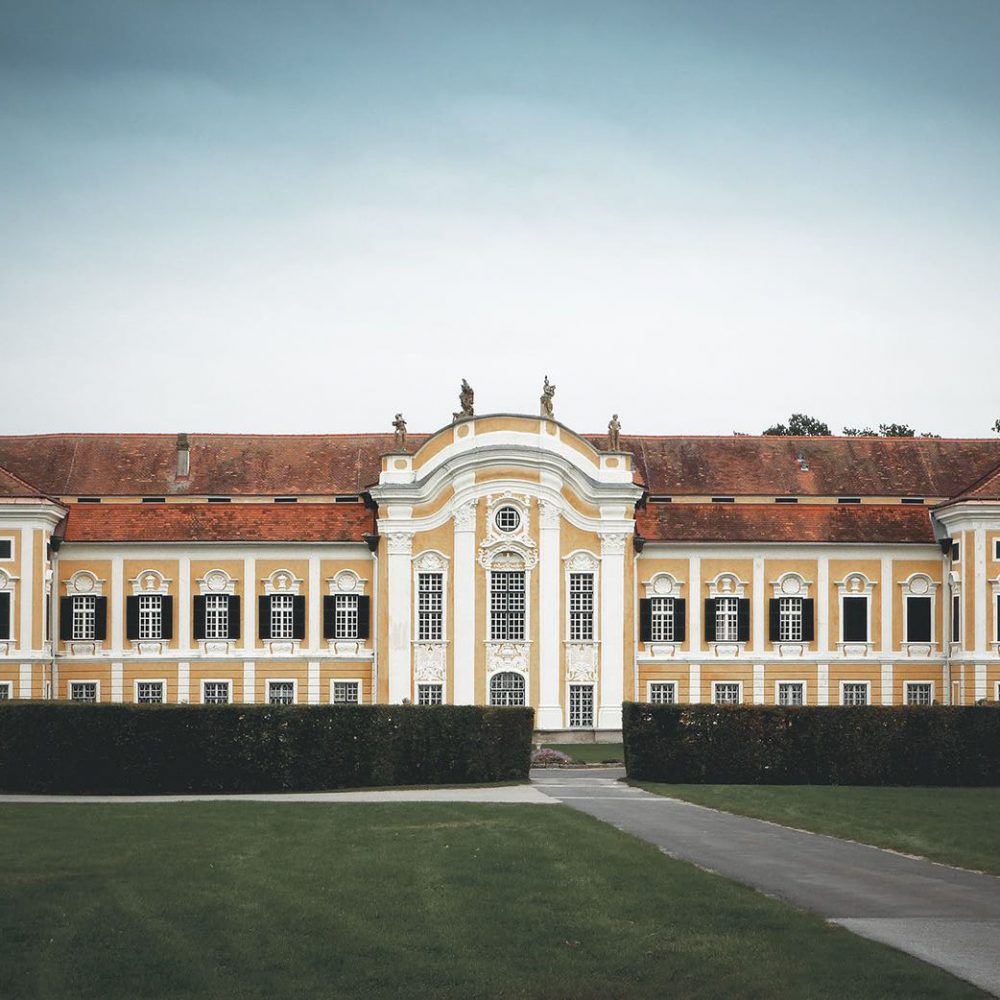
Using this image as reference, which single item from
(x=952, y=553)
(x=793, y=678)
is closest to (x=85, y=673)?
(x=793, y=678)

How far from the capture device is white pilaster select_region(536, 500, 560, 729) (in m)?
57.5

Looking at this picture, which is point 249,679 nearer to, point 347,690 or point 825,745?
point 347,690

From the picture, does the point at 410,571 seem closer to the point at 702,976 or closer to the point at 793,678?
the point at 793,678

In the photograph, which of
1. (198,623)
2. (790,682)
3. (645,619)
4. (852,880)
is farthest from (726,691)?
(852,880)

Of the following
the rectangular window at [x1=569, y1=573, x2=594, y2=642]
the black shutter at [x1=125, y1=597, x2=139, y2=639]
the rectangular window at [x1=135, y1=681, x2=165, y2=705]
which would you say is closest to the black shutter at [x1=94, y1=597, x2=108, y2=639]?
the black shutter at [x1=125, y1=597, x2=139, y2=639]

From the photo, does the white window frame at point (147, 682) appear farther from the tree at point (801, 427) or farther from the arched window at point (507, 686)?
the tree at point (801, 427)

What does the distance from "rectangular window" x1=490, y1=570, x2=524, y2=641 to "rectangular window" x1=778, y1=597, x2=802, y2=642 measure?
9.92 metres

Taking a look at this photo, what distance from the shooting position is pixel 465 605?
57.7 m

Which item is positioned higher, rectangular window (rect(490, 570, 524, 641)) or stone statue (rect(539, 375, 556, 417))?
stone statue (rect(539, 375, 556, 417))

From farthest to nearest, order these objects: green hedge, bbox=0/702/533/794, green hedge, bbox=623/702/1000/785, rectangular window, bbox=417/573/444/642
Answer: rectangular window, bbox=417/573/444/642 < green hedge, bbox=623/702/1000/785 < green hedge, bbox=0/702/533/794

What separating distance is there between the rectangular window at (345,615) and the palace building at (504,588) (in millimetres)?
75

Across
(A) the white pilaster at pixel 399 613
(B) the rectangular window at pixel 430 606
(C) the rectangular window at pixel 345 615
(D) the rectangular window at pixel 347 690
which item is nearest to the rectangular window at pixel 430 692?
(A) the white pilaster at pixel 399 613

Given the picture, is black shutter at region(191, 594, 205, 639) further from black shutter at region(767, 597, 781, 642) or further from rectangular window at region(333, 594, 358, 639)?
black shutter at region(767, 597, 781, 642)

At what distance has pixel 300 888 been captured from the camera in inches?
703
